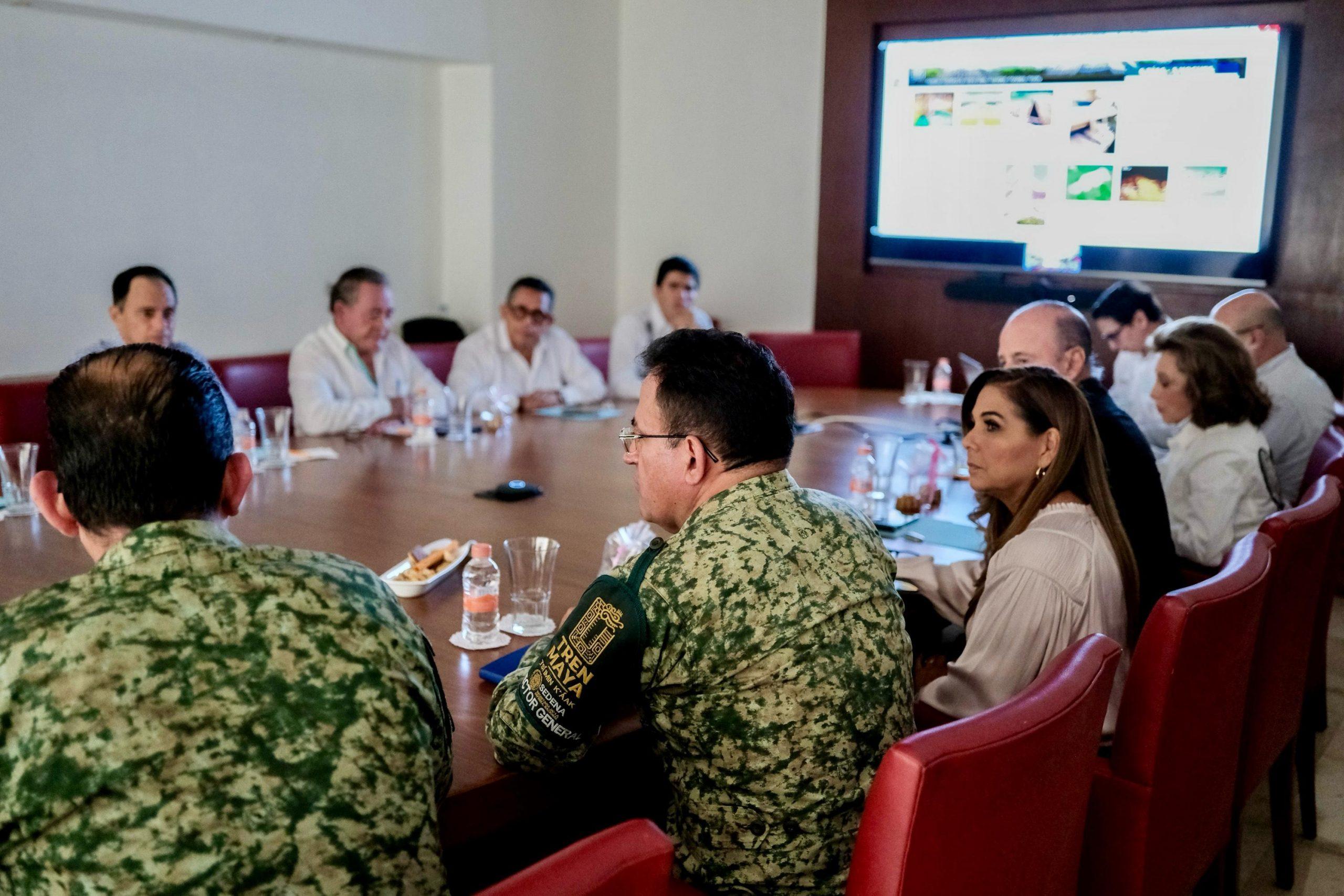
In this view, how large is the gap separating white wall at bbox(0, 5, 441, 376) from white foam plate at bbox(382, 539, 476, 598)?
287 cm

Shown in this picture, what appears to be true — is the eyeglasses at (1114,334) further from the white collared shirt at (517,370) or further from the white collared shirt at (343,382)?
the white collared shirt at (343,382)

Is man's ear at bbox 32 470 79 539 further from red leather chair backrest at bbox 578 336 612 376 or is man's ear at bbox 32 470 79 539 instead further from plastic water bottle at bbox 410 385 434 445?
red leather chair backrest at bbox 578 336 612 376

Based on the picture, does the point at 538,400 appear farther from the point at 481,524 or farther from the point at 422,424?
the point at 481,524

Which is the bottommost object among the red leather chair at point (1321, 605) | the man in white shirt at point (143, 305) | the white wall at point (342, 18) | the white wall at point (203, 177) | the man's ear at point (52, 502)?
the red leather chair at point (1321, 605)

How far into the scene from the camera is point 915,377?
486cm

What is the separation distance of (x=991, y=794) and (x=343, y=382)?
3403 millimetres

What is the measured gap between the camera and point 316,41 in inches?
205

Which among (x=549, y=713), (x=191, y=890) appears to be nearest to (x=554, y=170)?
(x=549, y=713)

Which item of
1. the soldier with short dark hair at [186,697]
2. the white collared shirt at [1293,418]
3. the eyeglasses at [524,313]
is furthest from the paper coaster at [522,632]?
the eyeglasses at [524,313]

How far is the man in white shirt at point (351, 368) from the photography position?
4020 millimetres

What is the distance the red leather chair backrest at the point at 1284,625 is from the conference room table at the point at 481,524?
65 centimetres

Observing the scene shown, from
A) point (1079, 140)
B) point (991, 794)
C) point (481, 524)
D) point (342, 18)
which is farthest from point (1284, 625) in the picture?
point (342, 18)

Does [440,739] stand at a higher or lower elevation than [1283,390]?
lower

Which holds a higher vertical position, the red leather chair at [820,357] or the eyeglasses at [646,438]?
the eyeglasses at [646,438]
